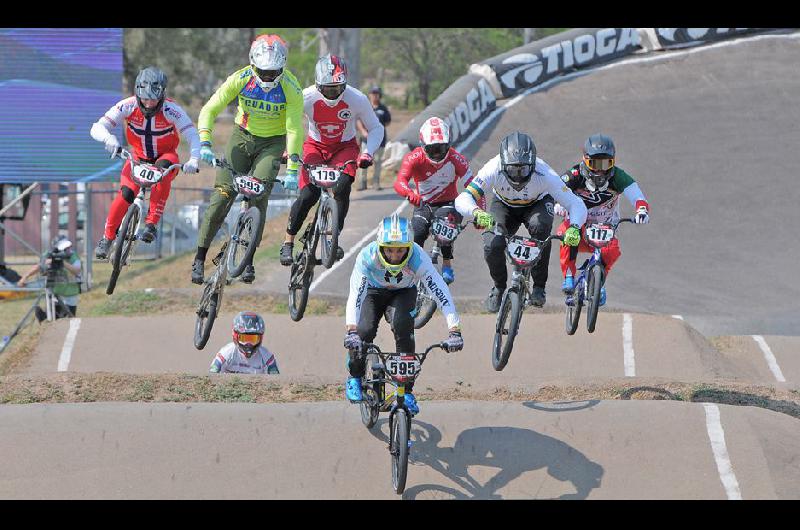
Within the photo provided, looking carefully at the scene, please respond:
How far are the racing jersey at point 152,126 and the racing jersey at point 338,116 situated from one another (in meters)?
1.49

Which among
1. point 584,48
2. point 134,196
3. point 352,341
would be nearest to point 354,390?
point 352,341

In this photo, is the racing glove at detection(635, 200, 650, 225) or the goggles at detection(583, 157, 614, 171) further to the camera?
the goggles at detection(583, 157, 614, 171)

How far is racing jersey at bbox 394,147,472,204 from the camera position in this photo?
51.1 feet

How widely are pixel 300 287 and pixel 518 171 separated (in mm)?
3387

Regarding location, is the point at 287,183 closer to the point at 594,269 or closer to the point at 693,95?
the point at 594,269

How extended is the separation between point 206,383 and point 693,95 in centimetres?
2421

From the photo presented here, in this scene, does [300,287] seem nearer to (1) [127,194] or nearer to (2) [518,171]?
(1) [127,194]

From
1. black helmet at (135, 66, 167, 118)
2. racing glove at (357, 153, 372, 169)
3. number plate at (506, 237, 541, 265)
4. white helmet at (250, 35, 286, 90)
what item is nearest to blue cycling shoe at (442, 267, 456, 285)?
number plate at (506, 237, 541, 265)

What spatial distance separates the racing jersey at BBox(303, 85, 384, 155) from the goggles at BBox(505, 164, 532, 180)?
184 cm

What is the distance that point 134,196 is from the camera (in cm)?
1495

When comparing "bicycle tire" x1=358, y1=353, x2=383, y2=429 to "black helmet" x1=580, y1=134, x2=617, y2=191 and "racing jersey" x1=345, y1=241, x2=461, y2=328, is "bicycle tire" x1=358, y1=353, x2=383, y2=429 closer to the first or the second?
"racing jersey" x1=345, y1=241, x2=461, y2=328

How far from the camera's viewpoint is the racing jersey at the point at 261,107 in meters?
14.3

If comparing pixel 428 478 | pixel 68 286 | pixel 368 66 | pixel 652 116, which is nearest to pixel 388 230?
pixel 428 478

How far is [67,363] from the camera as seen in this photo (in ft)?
65.5
